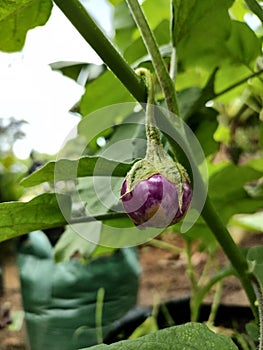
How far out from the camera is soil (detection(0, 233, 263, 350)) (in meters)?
1.12

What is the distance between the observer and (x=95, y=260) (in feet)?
3.40

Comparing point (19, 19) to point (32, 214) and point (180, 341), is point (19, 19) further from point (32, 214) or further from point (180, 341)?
Result: point (180, 341)

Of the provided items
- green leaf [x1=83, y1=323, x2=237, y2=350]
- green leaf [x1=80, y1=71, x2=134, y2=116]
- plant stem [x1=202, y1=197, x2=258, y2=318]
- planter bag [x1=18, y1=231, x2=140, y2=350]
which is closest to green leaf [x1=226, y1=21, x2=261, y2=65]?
green leaf [x1=80, y1=71, x2=134, y2=116]

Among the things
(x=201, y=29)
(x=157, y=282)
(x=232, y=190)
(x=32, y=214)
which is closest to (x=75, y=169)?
(x=32, y=214)

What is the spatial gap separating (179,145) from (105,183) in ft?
0.29

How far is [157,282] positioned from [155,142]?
43.5 inches

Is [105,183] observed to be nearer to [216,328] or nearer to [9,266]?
[216,328]

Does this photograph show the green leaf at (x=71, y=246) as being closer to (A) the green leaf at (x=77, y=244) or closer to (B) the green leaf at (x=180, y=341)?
(A) the green leaf at (x=77, y=244)

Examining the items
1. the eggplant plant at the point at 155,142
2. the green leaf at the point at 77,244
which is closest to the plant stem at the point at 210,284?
the eggplant plant at the point at 155,142

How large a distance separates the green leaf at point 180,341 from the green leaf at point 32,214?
0.45 feet

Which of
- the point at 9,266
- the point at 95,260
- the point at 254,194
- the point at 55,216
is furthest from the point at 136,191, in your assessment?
the point at 9,266

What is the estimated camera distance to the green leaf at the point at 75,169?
390 millimetres

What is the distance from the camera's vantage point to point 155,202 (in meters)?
0.33

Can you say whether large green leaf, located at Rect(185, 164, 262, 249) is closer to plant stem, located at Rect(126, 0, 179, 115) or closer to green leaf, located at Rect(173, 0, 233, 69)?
green leaf, located at Rect(173, 0, 233, 69)
